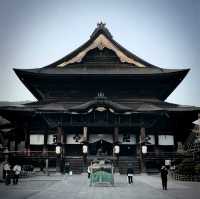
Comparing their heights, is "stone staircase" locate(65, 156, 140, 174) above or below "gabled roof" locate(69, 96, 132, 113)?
below

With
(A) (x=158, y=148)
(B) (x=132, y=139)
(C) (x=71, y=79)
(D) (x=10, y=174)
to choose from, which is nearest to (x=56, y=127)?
(C) (x=71, y=79)

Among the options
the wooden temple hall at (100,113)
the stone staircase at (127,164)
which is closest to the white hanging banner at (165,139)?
the wooden temple hall at (100,113)

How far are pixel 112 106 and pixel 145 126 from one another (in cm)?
353

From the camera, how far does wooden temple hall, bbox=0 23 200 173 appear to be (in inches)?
1063

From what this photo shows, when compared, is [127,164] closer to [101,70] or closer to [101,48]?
[101,70]

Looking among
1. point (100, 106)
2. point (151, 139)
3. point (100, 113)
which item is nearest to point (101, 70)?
point (100, 113)

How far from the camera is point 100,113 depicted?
28.4 meters

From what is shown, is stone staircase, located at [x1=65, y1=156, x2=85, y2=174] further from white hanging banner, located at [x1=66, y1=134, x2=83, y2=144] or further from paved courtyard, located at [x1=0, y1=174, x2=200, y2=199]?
paved courtyard, located at [x1=0, y1=174, x2=200, y2=199]

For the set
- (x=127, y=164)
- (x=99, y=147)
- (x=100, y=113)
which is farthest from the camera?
(x=99, y=147)

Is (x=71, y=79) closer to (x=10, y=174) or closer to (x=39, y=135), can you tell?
(x=39, y=135)

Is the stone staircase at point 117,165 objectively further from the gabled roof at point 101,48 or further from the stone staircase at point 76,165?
the gabled roof at point 101,48

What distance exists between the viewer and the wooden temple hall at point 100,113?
27000 mm

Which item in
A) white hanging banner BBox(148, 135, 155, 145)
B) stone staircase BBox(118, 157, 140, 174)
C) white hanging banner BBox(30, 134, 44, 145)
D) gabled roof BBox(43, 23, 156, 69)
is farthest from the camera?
gabled roof BBox(43, 23, 156, 69)

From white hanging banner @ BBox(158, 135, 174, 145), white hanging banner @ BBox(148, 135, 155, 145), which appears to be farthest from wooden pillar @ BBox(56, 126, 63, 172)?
white hanging banner @ BBox(158, 135, 174, 145)
